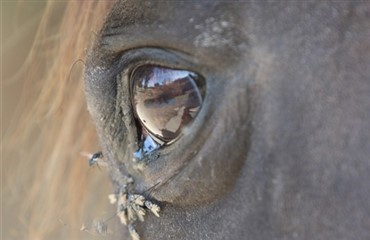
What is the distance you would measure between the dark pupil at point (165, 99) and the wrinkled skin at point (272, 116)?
0.02 m

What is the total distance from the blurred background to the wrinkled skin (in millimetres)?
257

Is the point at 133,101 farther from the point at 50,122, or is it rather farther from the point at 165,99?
the point at 50,122

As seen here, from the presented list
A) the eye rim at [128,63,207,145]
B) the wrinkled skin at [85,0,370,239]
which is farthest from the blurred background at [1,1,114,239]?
the wrinkled skin at [85,0,370,239]

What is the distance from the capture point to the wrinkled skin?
0.69 metres

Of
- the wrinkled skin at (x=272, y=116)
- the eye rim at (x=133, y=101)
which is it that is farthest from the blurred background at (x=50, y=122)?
the wrinkled skin at (x=272, y=116)

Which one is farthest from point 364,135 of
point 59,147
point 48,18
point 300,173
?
point 59,147

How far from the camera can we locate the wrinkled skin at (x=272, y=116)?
686 mm

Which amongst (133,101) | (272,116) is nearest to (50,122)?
(133,101)

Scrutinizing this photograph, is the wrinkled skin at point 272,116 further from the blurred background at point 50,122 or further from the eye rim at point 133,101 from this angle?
the blurred background at point 50,122

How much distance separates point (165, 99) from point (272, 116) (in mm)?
182

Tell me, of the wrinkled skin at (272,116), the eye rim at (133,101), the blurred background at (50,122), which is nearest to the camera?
the wrinkled skin at (272,116)

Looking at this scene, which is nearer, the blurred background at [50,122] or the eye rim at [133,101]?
the eye rim at [133,101]

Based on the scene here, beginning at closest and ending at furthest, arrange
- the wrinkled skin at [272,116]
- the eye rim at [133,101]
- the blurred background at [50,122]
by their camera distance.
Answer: the wrinkled skin at [272,116] → the eye rim at [133,101] → the blurred background at [50,122]

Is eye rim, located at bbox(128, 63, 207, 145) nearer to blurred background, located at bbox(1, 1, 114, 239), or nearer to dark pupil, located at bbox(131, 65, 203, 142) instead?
dark pupil, located at bbox(131, 65, 203, 142)
